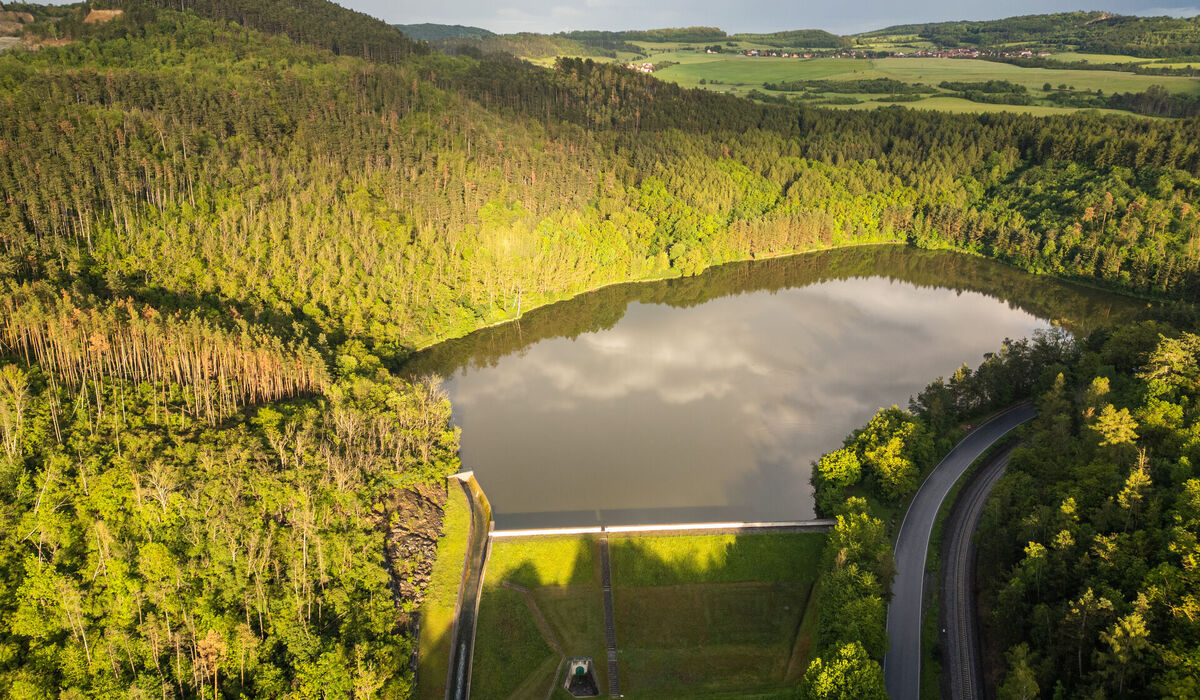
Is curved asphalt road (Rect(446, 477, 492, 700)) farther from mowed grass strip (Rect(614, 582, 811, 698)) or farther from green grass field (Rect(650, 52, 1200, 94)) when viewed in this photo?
green grass field (Rect(650, 52, 1200, 94))

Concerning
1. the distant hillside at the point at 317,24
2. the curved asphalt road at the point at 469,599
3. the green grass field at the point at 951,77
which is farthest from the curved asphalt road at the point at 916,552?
the distant hillside at the point at 317,24

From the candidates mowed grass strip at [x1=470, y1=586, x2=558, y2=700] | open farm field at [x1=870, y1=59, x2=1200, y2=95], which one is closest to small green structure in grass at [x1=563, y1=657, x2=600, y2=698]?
mowed grass strip at [x1=470, y1=586, x2=558, y2=700]

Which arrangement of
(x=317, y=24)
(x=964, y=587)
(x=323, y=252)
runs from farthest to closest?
1. (x=317, y=24)
2. (x=323, y=252)
3. (x=964, y=587)

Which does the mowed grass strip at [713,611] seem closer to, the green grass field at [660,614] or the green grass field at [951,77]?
the green grass field at [660,614]

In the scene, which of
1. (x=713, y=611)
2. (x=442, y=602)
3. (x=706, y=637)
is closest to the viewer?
(x=706, y=637)

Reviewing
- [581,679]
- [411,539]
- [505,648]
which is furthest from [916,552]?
[411,539]

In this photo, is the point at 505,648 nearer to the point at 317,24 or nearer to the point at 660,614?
the point at 660,614

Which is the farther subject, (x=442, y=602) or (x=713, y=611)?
(x=713, y=611)
